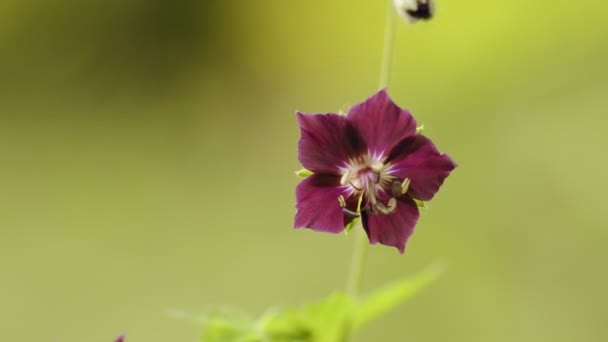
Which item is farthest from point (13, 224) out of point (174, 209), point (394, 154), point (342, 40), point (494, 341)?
point (394, 154)

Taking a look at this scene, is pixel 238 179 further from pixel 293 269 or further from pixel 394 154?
pixel 394 154

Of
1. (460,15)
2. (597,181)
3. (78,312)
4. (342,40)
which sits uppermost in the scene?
(342,40)

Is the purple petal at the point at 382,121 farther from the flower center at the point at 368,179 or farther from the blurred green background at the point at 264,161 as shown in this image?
the blurred green background at the point at 264,161

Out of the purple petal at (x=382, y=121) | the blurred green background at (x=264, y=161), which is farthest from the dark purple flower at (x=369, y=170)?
the blurred green background at (x=264, y=161)

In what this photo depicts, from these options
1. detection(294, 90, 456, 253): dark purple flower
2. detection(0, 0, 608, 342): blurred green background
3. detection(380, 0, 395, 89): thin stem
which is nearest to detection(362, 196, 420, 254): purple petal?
detection(294, 90, 456, 253): dark purple flower

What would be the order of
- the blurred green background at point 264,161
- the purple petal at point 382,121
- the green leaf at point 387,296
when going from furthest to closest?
the blurred green background at point 264,161 → the green leaf at point 387,296 → the purple petal at point 382,121

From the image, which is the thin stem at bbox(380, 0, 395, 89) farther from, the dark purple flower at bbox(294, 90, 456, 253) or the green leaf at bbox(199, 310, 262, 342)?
the green leaf at bbox(199, 310, 262, 342)
